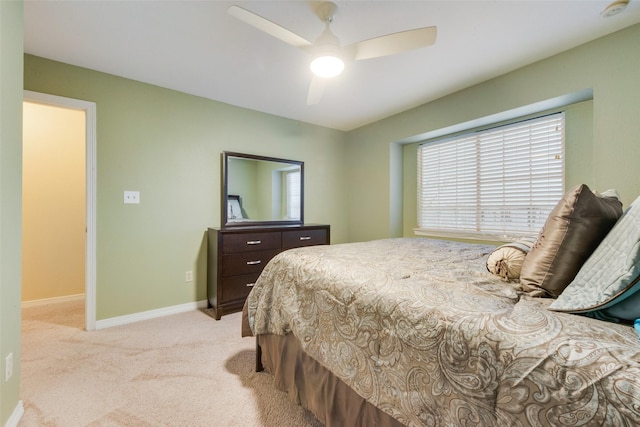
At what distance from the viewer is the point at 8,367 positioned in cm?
125

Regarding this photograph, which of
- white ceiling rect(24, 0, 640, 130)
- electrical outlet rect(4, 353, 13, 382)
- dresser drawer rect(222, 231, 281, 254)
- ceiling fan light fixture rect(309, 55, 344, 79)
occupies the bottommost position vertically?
electrical outlet rect(4, 353, 13, 382)

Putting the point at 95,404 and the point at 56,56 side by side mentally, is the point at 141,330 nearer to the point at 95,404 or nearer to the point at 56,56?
the point at 95,404

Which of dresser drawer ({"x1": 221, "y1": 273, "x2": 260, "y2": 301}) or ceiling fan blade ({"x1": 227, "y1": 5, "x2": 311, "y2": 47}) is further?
dresser drawer ({"x1": 221, "y1": 273, "x2": 260, "y2": 301})

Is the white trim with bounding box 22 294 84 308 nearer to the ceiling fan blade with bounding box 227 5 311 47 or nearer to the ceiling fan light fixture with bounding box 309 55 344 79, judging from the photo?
the ceiling fan blade with bounding box 227 5 311 47

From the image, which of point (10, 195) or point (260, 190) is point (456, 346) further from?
point (260, 190)

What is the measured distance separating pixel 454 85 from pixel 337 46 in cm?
169

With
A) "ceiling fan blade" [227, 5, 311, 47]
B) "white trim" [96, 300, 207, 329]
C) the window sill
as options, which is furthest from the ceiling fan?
"white trim" [96, 300, 207, 329]

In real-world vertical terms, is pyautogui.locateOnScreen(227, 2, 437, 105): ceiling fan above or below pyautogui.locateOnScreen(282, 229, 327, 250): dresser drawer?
above

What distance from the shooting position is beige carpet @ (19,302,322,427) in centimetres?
138

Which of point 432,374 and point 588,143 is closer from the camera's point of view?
point 432,374

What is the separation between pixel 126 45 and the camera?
2076 millimetres

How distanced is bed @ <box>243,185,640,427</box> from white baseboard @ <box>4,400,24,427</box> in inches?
50.4

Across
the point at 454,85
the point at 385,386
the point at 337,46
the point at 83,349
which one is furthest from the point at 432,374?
the point at 454,85

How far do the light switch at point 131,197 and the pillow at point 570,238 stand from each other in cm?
315
